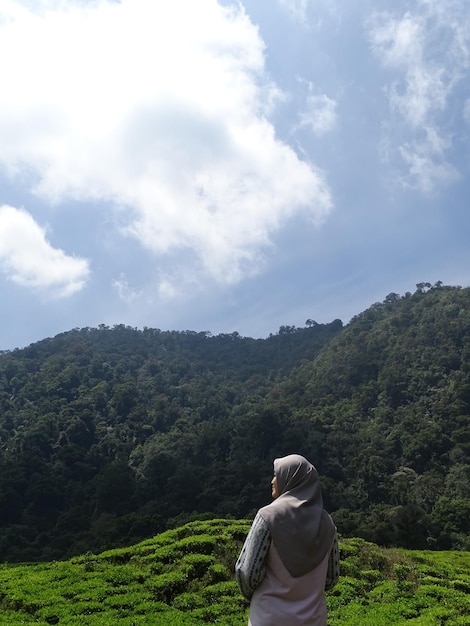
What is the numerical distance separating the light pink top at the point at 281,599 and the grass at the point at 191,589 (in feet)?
21.4

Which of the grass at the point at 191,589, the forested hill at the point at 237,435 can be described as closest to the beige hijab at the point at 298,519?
the grass at the point at 191,589

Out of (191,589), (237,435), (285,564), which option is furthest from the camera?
(237,435)

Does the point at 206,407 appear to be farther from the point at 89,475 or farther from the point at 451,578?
the point at 451,578

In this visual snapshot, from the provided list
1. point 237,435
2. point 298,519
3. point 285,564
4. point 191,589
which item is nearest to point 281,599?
point 285,564

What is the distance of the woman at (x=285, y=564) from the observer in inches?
132

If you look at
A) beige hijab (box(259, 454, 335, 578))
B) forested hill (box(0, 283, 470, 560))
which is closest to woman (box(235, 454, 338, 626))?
beige hijab (box(259, 454, 335, 578))

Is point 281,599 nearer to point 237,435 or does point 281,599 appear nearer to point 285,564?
point 285,564

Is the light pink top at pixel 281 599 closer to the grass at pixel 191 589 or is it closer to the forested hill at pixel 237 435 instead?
the grass at pixel 191 589

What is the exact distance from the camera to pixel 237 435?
5625 centimetres

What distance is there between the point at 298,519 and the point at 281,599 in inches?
19.7

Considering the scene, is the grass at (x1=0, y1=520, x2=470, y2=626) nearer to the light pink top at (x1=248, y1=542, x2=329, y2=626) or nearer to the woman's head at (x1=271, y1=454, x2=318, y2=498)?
the light pink top at (x1=248, y1=542, x2=329, y2=626)

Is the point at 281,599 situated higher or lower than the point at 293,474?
lower

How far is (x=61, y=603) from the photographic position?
9.91 meters

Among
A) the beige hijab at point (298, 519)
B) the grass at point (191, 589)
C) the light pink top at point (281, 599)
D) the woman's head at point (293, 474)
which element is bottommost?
the grass at point (191, 589)
